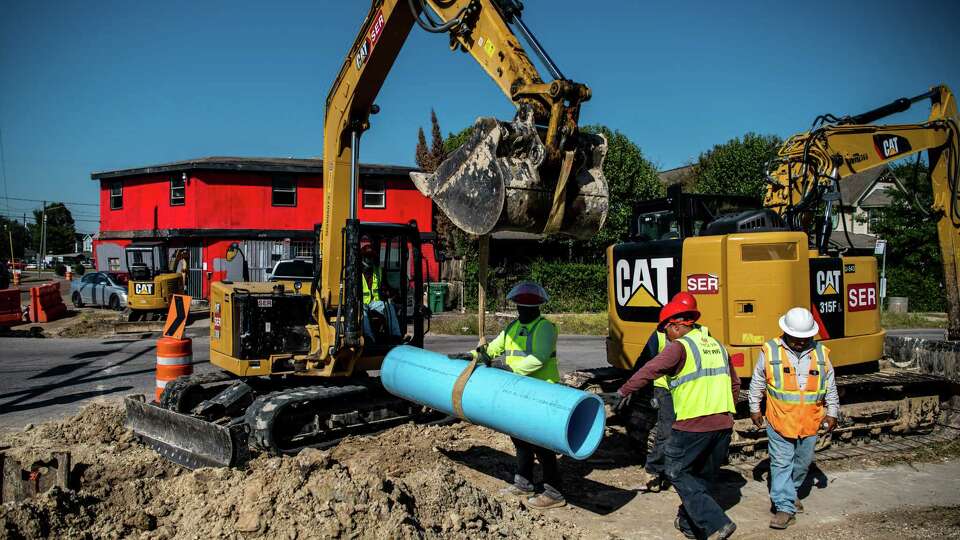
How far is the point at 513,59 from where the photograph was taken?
6.08m

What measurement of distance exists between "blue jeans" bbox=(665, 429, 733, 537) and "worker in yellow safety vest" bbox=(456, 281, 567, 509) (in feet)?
3.69

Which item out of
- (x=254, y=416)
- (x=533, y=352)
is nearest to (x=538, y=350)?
(x=533, y=352)

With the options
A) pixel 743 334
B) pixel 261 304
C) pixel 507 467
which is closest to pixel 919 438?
pixel 743 334

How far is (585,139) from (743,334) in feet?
9.59

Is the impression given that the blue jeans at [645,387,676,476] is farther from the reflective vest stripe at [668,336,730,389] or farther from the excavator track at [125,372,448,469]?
the excavator track at [125,372,448,469]

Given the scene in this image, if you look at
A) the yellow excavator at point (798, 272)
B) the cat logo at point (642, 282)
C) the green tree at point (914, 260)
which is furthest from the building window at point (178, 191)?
the green tree at point (914, 260)

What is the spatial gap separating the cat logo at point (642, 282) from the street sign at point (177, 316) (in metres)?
5.55

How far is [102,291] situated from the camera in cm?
2602

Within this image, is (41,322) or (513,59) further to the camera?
(41,322)

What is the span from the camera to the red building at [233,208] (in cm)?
2841

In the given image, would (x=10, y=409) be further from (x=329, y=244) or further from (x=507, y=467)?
(x=507, y=467)

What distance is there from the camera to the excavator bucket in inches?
209

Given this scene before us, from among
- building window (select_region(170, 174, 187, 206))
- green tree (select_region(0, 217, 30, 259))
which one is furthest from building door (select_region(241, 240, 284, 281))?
green tree (select_region(0, 217, 30, 259))

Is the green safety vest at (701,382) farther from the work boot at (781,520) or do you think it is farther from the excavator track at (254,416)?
the excavator track at (254,416)
